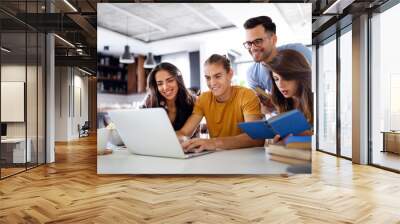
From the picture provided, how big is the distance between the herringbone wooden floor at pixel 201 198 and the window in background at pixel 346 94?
53.3 inches

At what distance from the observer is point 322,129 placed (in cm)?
814

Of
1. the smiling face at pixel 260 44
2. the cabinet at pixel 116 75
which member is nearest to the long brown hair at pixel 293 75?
the smiling face at pixel 260 44

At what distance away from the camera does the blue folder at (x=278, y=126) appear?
469 centimetres

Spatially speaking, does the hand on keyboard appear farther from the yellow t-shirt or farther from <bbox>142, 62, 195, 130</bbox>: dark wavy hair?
<bbox>142, 62, 195, 130</bbox>: dark wavy hair

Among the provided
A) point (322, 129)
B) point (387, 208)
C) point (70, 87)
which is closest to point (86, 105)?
point (70, 87)

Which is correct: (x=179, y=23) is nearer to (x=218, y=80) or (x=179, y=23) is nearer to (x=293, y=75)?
(x=218, y=80)

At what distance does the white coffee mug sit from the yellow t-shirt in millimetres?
1221

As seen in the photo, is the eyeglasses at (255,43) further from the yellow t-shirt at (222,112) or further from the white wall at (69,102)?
the white wall at (69,102)

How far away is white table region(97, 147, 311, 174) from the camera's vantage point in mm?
4707

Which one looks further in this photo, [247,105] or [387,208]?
[247,105]

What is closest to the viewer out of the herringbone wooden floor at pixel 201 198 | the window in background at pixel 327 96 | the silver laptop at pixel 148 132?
the herringbone wooden floor at pixel 201 198

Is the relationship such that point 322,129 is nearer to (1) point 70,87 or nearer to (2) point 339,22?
(2) point 339,22

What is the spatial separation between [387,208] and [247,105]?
6.60 ft

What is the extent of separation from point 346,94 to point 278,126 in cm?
291
